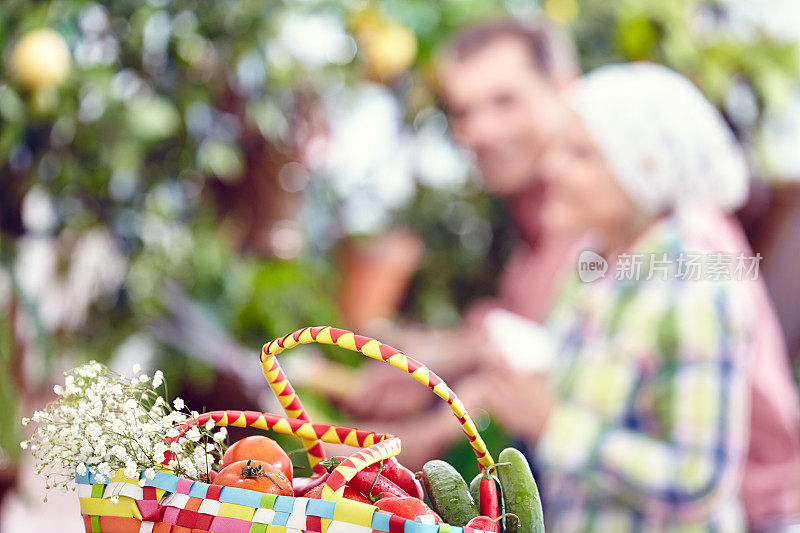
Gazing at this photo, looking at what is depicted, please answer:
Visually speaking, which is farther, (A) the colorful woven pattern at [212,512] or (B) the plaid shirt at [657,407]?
(B) the plaid shirt at [657,407]

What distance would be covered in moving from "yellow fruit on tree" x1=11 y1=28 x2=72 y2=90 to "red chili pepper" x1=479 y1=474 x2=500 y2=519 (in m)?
1.41

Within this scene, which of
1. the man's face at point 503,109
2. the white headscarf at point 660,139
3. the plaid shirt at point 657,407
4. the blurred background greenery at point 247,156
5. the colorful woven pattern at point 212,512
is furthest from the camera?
the man's face at point 503,109

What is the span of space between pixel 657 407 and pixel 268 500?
1.17 m

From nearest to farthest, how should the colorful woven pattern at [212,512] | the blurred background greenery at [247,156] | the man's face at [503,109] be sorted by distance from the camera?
the colorful woven pattern at [212,512] < the blurred background greenery at [247,156] < the man's face at [503,109]

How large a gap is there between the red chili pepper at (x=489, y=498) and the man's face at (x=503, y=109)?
55.4 inches

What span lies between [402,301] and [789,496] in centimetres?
105

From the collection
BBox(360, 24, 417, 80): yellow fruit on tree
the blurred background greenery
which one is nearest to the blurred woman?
the blurred background greenery

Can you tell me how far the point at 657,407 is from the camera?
1.48 metres

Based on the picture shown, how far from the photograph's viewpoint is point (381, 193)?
82.9 inches

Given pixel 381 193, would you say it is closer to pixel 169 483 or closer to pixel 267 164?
pixel 267 164

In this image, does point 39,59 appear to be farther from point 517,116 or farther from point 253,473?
point 253,473

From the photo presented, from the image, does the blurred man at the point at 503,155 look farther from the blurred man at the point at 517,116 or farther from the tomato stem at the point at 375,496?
the tomato stem at the point at 375,496

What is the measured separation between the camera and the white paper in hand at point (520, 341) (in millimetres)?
1758

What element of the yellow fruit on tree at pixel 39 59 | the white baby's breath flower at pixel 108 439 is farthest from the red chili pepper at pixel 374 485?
the yellow fruit on tree at pixel 39 59
